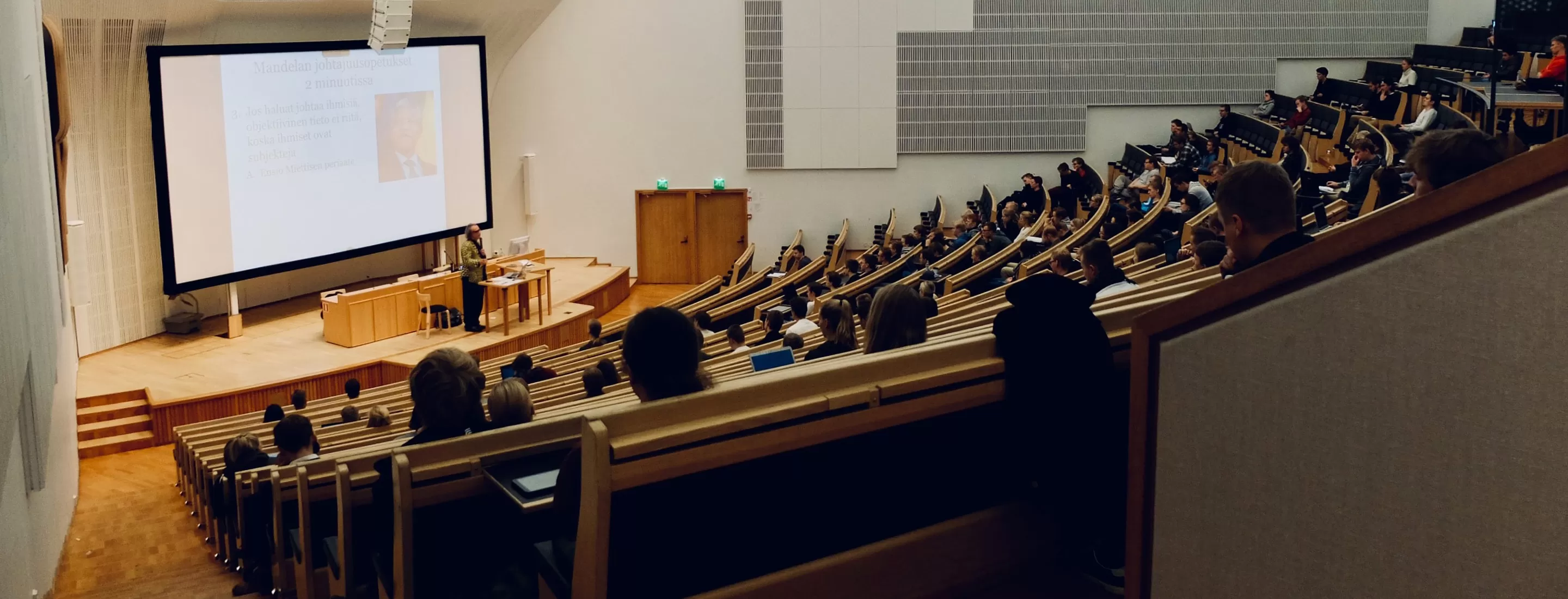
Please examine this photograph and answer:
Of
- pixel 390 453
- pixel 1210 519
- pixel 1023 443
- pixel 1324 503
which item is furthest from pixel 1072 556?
pixel 390 453

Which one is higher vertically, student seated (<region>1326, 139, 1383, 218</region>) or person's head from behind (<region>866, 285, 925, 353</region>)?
student seated (<region>1326, 139, 1383, 218</region>)

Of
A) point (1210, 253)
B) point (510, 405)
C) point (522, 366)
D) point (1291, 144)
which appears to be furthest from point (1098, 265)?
point (1291, 144)

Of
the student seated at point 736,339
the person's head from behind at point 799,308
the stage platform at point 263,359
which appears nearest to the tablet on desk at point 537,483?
the student seated at point 736,339

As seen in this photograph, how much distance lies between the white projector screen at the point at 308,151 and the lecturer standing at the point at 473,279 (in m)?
1.48

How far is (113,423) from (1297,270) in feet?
32.2

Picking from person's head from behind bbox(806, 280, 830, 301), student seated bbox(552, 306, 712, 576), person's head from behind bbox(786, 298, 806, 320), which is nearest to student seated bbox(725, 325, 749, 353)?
person's head from behind bbox(786, 298, 806, 320)

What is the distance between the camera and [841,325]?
4.88 metres

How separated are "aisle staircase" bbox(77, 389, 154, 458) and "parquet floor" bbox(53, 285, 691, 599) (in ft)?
0.26

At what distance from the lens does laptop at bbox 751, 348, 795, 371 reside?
4281 millimetres

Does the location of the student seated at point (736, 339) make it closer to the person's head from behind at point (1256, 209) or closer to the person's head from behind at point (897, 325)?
the person's head from behind at point (897, 325)

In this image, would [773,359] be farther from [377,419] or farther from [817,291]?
[817,291]

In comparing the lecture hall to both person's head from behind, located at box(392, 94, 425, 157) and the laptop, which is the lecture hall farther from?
the laptop

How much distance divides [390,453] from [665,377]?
38.3 inches

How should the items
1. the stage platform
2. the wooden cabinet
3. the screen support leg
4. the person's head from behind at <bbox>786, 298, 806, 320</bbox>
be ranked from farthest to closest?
1. the wooden cabinet
2. the screen support leg
3. the stage platform
4. the person's head from behind at <bbox>786, 298, 806, 320</bbox>
